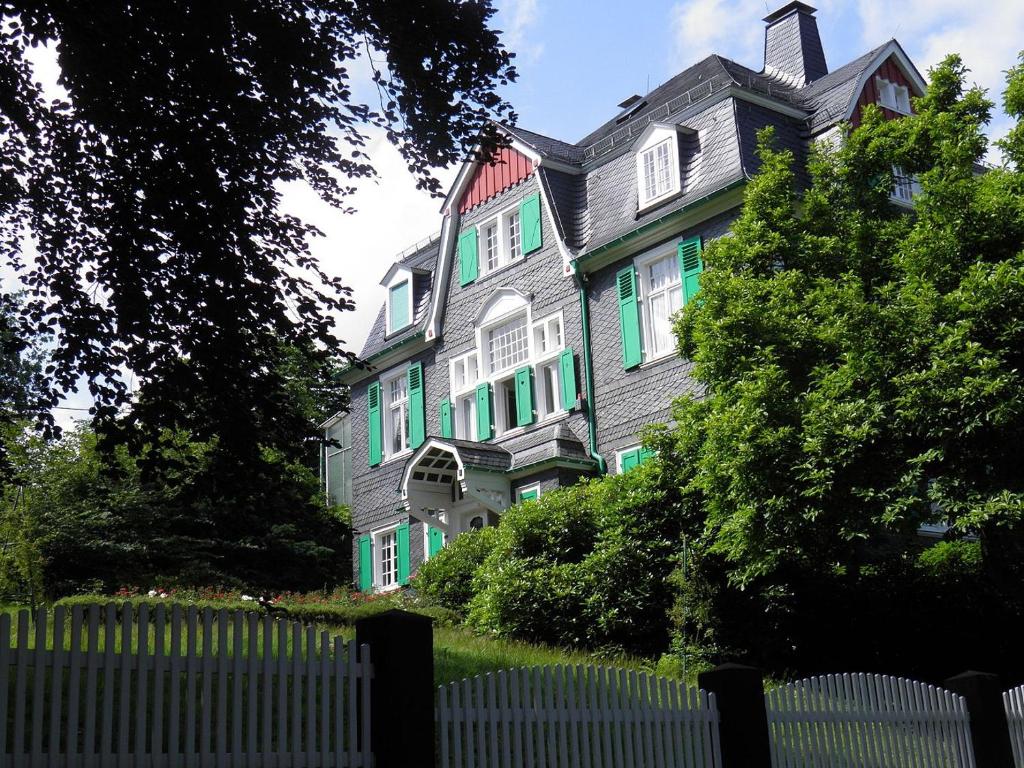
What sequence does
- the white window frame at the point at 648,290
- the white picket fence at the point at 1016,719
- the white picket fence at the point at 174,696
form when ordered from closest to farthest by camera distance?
the white picket fence at the point at 174,696
the white picket fence at the point at 1016,719
the white window frame at the point at 648,290

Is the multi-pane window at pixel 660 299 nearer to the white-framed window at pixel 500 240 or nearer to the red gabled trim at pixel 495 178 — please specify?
the white-framed window at pixel 500 240

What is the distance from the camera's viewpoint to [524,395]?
78.9 feet

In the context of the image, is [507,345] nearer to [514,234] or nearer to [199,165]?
[514,234]

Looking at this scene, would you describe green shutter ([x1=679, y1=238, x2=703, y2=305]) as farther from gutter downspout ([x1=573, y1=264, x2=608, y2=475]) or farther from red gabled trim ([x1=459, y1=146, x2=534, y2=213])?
red gabled trim ([x1=459, y1=146, x2=534, y2=213])

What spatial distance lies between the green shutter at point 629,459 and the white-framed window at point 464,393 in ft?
15.9

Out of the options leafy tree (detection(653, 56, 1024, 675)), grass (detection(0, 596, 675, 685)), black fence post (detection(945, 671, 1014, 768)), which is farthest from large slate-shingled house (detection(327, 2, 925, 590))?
black fence post (detection(945, 671, 1014, 768))

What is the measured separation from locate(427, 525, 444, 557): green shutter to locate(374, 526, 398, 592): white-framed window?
171cm

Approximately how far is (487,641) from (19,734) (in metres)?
10.9

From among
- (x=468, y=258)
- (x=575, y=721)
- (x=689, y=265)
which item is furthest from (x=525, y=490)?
(x=575, y=721)

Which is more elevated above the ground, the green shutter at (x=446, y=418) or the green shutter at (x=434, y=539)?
the green shutter at (x=446, y=418)

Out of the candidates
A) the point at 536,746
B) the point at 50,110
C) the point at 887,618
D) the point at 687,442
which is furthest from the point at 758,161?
the point at 536,746

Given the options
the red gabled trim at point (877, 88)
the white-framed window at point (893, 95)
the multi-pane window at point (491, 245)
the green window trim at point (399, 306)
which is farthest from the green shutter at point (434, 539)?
the white-framed window at point (893, 95)

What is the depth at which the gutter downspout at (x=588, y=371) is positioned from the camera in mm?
22250

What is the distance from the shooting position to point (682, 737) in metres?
8.63
